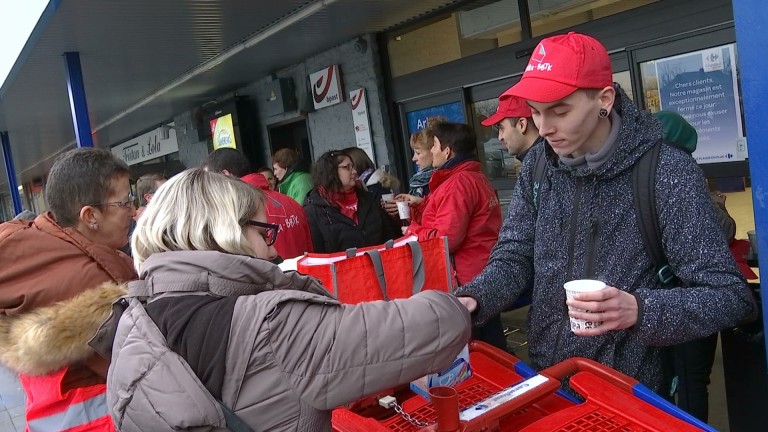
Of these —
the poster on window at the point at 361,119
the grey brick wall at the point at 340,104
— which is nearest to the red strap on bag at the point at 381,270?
the grey brick wall at the point at 340,104

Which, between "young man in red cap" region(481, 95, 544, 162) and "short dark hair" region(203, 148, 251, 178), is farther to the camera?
"short dark hair" region(203, 148, 251, 178)

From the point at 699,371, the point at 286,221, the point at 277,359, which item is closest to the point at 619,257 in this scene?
the point at 277,359

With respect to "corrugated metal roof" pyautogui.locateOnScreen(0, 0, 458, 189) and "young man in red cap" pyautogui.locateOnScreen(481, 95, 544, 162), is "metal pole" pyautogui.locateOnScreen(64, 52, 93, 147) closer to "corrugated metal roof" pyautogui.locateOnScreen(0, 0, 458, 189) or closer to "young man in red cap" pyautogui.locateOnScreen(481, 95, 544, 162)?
"corrugated metal roof" pyautogui.locateOnScreen(0, 0, 458, 189)

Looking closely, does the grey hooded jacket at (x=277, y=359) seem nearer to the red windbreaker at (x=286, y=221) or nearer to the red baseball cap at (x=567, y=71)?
the red baseball cap at (x=567, y=71)

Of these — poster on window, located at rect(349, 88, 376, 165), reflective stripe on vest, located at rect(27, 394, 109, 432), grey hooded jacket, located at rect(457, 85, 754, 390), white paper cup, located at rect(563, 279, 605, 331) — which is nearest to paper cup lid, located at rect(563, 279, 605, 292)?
white paper cup, located at rect(563, 279, 605, 331)

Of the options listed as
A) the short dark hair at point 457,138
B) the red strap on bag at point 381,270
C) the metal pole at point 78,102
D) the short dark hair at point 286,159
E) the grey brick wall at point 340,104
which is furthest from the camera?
the grey brick wall at point 340,104

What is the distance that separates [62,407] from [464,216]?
2.52 meters

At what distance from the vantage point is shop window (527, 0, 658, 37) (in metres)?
5.15

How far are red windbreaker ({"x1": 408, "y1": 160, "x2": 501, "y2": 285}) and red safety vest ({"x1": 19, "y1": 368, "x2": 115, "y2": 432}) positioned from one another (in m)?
2.24

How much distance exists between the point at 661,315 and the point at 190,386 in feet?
3.59

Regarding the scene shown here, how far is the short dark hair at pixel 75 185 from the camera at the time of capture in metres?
2.26

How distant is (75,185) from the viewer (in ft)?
7.47

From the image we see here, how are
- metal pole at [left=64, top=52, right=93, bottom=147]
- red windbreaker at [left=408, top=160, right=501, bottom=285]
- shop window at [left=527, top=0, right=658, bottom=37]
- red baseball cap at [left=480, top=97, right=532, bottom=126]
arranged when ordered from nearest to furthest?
1. red baseball cap at [left=480, top=97, right=532, bottom=126]
2. red windbreaker at [left=408, top=160, right=501, bottom=285]
3. shop window at [left=527, top=0, right=658, bottom=37]
4. metal pole at [left=64, top=52, right=93, bottom=147]

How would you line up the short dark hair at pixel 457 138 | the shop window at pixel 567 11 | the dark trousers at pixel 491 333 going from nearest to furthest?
the dark trousers at pixel 491 333 → the short dark hair at pixel 457 138 → the shop window at pixel 567 11
